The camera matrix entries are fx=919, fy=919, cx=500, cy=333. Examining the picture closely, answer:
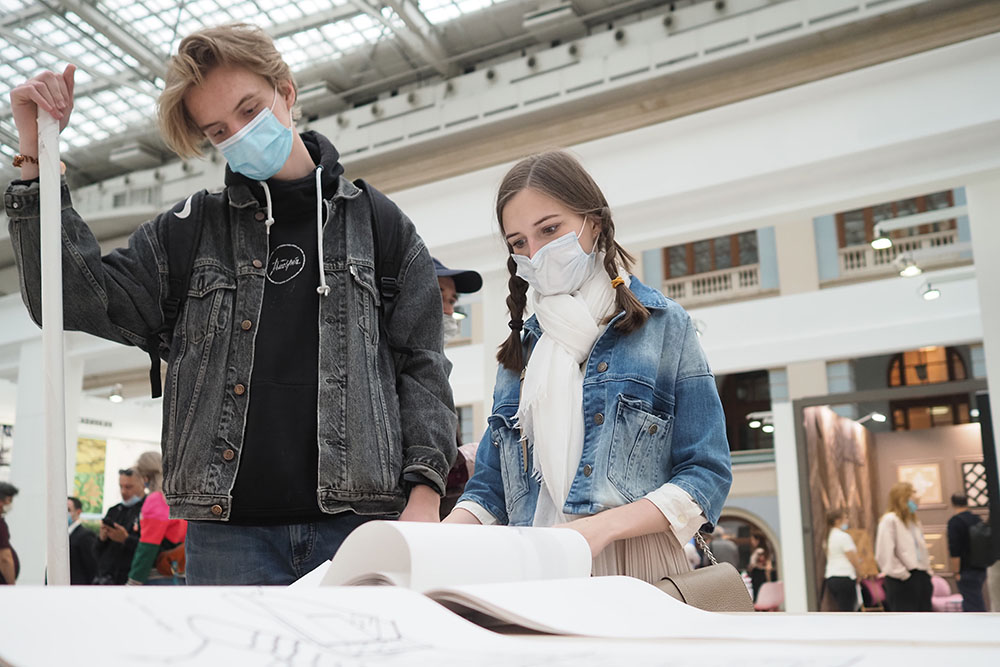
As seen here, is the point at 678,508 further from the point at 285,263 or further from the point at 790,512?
the point at 790,512

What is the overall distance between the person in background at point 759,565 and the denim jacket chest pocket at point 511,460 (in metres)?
11.1

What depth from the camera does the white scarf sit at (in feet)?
4.46

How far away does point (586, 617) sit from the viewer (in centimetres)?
63

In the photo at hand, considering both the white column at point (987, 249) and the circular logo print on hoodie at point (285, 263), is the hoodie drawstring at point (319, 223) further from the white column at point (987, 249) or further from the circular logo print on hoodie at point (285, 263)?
the white column at point (987, 249)

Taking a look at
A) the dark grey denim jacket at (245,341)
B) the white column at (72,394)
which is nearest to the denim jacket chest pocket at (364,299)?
the dark grey denim jacket at (245,341)

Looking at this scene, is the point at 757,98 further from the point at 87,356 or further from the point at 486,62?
the point at 87,356

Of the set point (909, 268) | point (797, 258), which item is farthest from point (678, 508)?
point (797, 258)

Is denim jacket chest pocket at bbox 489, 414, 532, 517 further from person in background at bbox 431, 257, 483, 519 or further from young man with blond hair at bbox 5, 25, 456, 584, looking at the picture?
person in background at bbox 431, 257, 483, 519

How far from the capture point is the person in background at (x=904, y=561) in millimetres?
8102

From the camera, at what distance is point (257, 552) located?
1362mm

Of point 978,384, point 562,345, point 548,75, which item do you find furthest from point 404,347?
point 978,384

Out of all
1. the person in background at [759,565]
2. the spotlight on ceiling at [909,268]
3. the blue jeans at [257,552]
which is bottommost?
the person in background at [759,565]

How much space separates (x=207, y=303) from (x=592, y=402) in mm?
643

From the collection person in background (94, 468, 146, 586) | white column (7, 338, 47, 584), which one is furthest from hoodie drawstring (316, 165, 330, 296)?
white column (7, 338, 47, 584)
